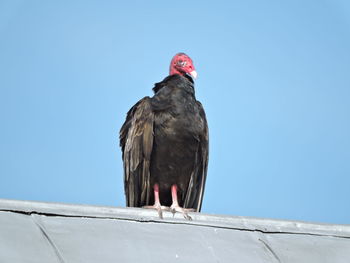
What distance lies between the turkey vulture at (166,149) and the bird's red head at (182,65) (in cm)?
43

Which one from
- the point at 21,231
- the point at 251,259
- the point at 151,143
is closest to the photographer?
the point at 21,231

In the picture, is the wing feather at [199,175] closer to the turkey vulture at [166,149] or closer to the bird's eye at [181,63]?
the turkey vulture at [166,149]

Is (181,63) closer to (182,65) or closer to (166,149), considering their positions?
(182,65)

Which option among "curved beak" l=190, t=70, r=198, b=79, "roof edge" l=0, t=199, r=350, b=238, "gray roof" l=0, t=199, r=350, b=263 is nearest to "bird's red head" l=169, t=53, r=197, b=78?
"curved beak" l=190, t=70, r=198, b=79

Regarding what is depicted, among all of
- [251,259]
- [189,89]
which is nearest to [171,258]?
[251,259]

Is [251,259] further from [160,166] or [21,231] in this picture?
[160,166]

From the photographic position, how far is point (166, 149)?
6801 millimetres

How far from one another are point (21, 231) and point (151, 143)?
301cm

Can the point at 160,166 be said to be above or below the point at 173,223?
above

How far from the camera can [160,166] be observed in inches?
270

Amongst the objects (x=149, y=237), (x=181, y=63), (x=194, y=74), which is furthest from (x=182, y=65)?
(x=149, y=237)

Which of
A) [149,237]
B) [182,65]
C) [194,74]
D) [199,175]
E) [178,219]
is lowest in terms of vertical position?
[149,237]

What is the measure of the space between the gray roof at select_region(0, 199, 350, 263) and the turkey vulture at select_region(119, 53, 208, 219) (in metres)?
2.03

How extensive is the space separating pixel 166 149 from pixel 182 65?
1080 mm
